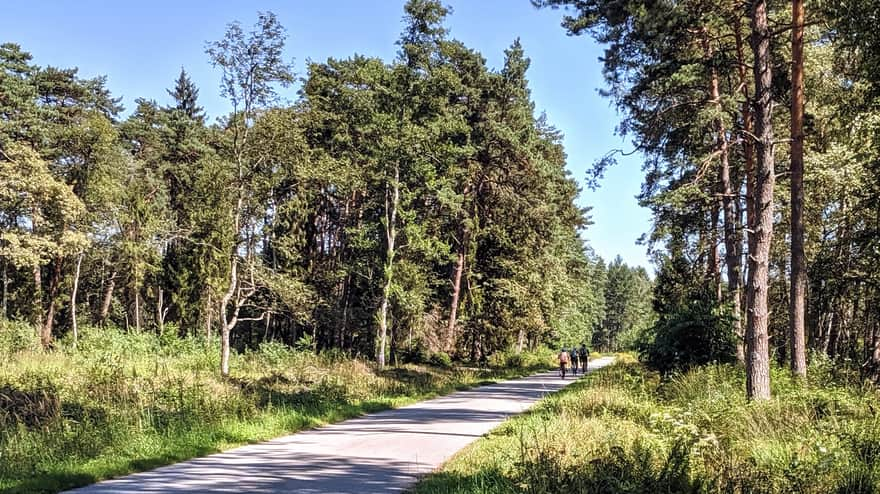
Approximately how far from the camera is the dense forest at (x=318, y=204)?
19.9 metres

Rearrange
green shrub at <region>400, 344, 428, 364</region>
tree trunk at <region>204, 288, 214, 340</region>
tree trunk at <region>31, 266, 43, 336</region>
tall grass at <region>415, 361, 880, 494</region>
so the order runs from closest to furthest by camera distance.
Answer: tall grass at <region>415, 361, 880, 494</region>
tree trunk at <region>204, 288, 214, 340</region>
green shrub at <region>400, 344, 428, 364</region>
tree trunk at <region>31, 266, 43, 336</region>

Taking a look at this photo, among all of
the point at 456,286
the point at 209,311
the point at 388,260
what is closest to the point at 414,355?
the point at 456,286

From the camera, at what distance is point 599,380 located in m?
18.8

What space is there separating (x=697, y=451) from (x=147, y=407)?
389 inches

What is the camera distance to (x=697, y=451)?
750cm

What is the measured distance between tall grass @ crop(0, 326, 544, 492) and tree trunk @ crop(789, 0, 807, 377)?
34.1 feet

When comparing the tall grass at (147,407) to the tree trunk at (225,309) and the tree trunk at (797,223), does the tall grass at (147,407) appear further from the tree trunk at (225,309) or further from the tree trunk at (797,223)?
the tree trunk at (797,223)

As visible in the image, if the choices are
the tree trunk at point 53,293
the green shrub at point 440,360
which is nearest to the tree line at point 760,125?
the green shrub at point 440,360

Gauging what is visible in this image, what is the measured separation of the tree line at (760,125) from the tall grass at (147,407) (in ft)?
29.8

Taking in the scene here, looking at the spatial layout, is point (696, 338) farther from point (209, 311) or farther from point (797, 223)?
point (209, 311)

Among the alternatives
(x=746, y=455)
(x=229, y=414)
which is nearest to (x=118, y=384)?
(x=229, y=414)

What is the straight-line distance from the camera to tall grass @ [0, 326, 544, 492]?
879cm

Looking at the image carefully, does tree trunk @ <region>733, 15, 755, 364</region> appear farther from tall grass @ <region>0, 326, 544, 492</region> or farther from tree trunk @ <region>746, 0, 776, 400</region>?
tall grass @ <region>0, 326, 544, 492</region>

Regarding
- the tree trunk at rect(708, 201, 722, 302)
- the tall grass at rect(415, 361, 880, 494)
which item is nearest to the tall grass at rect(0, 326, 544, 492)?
the tall grass at rect(415, 361, 880, 494)
